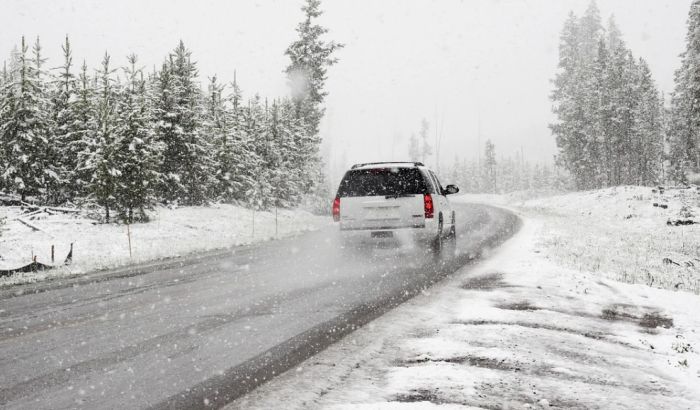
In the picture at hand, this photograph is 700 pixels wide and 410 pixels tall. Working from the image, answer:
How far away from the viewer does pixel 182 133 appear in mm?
26125

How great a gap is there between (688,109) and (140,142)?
124ft

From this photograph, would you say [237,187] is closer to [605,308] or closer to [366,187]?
[366,187]

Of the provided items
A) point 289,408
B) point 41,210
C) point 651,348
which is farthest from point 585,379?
point 41,210

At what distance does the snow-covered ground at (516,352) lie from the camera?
3.56 metres

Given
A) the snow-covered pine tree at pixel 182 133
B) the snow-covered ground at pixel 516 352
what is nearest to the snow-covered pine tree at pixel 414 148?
the snow-covered pine tree at pixel 182 133

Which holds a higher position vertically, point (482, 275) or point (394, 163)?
point (394, 163)

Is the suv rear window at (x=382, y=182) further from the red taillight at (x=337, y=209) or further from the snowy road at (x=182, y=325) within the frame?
the snowy road at (x=182, y=325)

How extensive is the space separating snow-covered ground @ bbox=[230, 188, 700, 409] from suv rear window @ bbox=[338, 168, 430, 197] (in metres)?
2.74

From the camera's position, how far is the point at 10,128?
899 inches

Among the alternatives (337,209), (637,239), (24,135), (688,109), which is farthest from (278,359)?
(688,109)

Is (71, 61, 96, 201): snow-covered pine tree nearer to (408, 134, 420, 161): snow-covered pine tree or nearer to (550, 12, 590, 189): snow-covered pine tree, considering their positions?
(550, 12, 590, 189): snow-covered pine tree

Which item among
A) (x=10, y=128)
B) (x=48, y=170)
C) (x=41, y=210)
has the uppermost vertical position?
(x=10, y=128)

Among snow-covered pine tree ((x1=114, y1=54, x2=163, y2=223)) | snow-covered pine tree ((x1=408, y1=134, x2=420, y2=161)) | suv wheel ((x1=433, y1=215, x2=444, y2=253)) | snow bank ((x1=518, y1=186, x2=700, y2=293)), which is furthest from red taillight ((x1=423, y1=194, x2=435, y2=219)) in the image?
snow-covered pine tree ((x1=408, y1=134, x2=420, y2=161))

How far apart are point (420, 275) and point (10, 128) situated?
21938 mm
